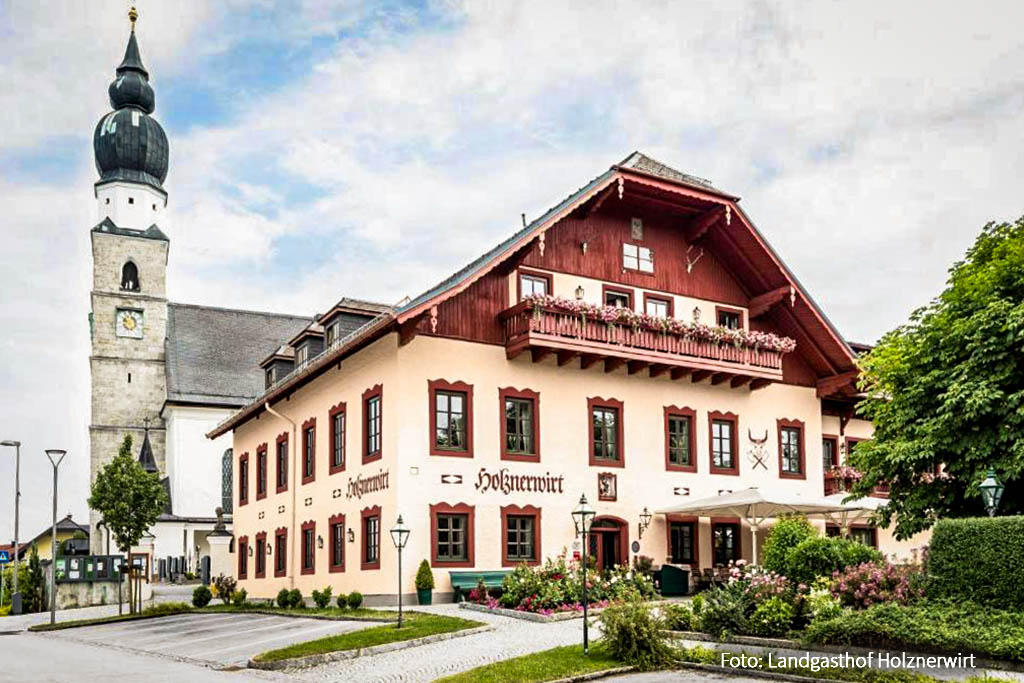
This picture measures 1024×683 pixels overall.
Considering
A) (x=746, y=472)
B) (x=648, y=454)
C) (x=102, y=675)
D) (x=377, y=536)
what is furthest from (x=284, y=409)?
(x=102, y=675)

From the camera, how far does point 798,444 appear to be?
3481cm

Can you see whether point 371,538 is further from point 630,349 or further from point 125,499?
point 125,499

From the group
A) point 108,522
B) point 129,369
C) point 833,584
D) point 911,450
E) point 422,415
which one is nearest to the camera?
point 833,584

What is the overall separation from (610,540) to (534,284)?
271 inches

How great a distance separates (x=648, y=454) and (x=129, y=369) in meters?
45.2

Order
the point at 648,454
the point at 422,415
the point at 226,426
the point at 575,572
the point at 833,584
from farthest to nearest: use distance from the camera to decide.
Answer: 1. the point at 226,426
2. the point at 648,454
3. the point at 422,415
4. the point at 575,572
5. the point at 833,584

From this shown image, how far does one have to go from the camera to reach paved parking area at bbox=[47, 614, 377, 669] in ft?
72.6

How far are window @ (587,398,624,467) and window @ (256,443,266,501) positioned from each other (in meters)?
13.1

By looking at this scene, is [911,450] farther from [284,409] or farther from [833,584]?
[284,409]

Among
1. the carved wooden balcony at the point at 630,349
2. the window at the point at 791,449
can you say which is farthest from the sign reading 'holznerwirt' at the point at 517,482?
the window at the point at 791,449

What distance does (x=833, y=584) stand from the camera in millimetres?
18109

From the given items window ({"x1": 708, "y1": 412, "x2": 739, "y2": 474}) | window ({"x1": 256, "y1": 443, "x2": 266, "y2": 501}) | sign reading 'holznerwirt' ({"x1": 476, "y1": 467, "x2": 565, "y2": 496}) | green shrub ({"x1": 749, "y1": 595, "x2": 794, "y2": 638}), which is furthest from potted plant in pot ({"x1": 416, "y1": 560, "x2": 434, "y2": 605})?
window ({"x1": 256, "y1": 443, "x2": 266, "y2": 501})

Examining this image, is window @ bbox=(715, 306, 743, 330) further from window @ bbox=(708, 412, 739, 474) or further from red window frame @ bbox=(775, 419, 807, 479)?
red window frame @ bbox=(775, 419, 807, 479)

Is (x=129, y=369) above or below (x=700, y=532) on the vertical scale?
above
